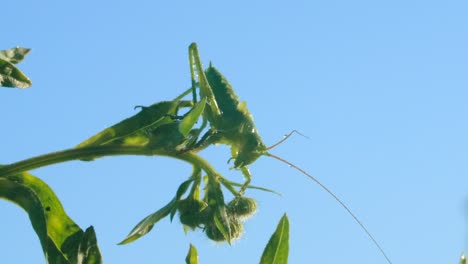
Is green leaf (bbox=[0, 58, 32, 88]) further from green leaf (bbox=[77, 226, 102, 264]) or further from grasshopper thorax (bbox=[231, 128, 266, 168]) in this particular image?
grasshopper thorax (bbox=[231, 128, 266, 168])

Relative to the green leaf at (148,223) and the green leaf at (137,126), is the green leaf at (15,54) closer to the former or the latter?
the green leaf at (137,126)

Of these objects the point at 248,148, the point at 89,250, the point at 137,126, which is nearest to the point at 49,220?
the point at 89,250

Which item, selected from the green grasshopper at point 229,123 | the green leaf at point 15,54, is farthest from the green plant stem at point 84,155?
the green leaf at point 15,54

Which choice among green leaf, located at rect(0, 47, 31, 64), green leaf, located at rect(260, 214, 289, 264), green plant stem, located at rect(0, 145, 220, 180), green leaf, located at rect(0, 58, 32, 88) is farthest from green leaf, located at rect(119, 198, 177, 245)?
green leaf, located at rect(0, 47, 31, 64)

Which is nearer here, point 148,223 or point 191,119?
point 191,119

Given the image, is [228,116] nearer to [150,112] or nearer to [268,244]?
[150,112]

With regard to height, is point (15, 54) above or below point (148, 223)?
above

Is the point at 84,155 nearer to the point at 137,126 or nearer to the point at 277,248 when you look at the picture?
the point at 137,126

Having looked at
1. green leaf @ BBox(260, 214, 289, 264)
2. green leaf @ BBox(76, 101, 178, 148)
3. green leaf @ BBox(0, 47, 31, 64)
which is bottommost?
green leaf @ BBox(260, 214, 289, 264)
